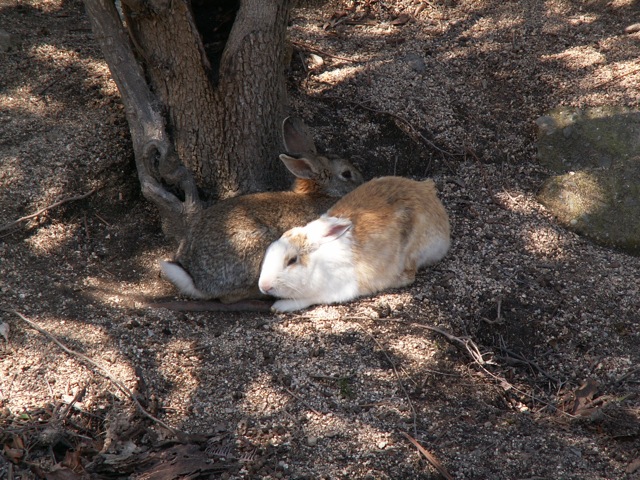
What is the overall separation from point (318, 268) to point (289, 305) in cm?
36

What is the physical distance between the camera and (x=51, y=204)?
217 inches

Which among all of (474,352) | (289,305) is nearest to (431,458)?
(474,352)

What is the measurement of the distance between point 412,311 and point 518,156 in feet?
7.94

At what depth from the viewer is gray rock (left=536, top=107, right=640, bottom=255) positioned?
5742 millimetres

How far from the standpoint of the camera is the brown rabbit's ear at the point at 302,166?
5.54m

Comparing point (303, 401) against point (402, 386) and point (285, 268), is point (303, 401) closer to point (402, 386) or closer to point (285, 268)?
point (402, 386)

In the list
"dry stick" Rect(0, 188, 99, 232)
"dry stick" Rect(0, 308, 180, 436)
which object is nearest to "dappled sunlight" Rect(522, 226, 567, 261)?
"dry stick" Rect(0, 308, 180, 436)

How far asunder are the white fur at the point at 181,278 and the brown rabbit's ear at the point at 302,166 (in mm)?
1268

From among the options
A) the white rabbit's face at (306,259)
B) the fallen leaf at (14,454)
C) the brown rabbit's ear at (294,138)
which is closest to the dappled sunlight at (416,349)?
the white rabbit's face at (306,259)

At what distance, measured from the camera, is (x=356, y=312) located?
16.1 feet

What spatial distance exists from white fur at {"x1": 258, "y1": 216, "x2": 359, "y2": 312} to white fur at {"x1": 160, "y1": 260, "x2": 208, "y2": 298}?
58 cm

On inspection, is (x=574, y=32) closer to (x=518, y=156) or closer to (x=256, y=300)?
(x=518, y=156)

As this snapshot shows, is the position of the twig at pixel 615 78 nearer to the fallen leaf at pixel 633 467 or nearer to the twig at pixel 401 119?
the twig at pixel 401 119

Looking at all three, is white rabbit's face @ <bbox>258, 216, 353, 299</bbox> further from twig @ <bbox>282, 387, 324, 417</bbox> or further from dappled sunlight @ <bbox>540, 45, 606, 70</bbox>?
dappled sunlight @ <bbox>540, 45, 606, 70</bbox>
